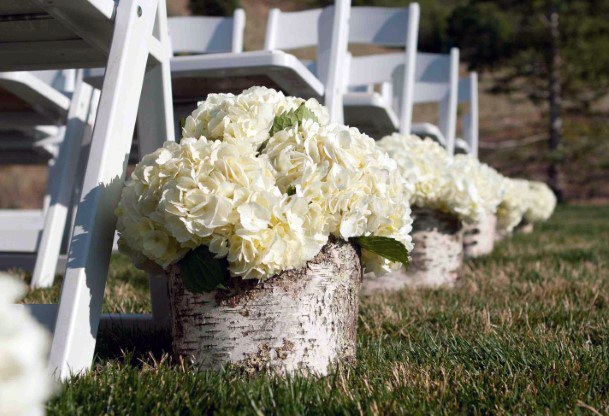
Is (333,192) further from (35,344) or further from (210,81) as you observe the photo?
(210,81)

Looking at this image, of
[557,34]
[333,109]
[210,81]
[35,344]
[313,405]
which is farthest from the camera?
[557,34]

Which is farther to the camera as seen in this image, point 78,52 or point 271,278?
point 78,52

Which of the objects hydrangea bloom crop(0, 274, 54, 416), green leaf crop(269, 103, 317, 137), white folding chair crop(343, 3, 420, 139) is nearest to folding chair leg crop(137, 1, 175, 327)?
green leaf crop(269, 103, 317, 137)

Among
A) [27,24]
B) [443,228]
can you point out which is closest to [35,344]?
[27,24]

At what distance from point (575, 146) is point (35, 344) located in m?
21.3

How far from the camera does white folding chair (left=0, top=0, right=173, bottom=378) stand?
1.50m

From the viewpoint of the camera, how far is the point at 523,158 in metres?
21.0

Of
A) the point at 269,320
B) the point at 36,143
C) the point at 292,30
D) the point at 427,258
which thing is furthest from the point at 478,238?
the point at 269,320

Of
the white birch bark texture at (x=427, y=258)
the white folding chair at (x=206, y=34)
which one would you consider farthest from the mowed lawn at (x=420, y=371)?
the white folding chair at (x=206, y=34)

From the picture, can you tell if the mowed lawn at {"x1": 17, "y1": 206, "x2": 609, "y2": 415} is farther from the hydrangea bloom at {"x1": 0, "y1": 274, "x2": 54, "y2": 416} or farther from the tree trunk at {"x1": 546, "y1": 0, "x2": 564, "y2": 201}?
the tree trunk at {"x1": 546, "y1": 0, "x2": 564, "y2": 201}

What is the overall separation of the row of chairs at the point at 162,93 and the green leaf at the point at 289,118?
35 centimetres

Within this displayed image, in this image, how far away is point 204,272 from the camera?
1.49 m

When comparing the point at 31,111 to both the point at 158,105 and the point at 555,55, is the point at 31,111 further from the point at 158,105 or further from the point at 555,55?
the point at 555,55

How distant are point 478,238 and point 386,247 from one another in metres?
3.12
